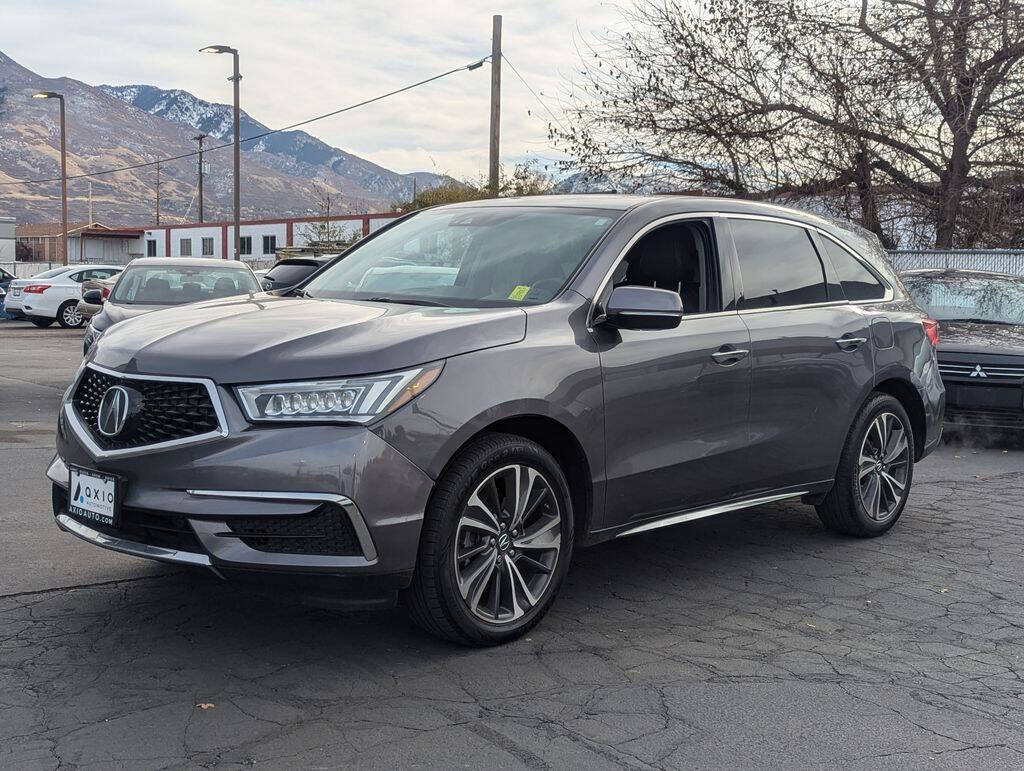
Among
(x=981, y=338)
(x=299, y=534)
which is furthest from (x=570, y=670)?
(x=981, y=338)

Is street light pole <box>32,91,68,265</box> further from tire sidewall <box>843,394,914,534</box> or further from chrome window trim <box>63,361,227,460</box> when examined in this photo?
chrome window trim <box>63,361,227,460</box>

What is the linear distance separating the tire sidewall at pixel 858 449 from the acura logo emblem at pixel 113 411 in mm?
3782

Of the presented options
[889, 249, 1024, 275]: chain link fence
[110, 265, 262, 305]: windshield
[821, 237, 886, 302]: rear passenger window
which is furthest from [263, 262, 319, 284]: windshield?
[889, 249, 1024, 275]: chain link fence

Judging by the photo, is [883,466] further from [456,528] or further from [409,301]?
[456,528]

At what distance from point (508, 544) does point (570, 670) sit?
530 millimetres

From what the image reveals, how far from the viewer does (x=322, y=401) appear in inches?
155

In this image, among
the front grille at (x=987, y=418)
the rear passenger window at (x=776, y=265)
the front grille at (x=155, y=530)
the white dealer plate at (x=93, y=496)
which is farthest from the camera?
the front grille at (x=987, y=418)

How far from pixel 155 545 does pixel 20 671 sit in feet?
2.04

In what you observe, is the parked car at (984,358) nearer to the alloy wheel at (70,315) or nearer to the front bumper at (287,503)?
the front bumper at (287,503)

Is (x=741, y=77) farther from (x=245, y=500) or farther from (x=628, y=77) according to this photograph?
(x=245, y=500)

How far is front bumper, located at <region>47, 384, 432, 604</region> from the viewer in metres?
3.84

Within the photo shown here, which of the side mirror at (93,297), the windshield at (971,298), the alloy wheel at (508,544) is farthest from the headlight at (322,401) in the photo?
the side mirror at (93,297)

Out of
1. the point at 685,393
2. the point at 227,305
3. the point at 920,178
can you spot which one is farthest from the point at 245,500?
the point at 920,178

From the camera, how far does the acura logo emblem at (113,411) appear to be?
4.12 meters
